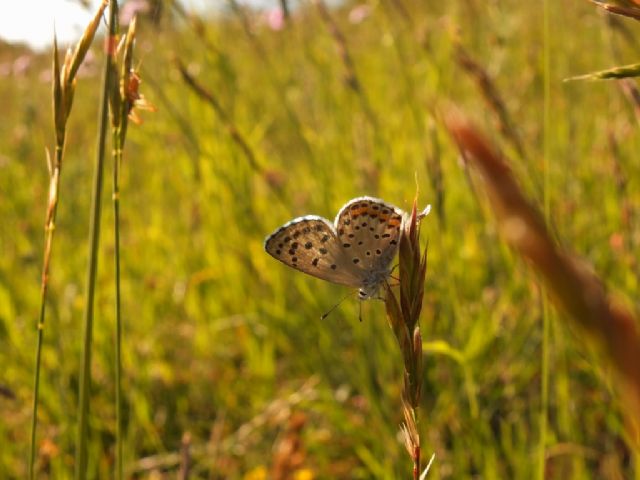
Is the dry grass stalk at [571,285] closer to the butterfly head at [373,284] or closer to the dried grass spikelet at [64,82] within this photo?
the dried grass spikelet at [64,82]

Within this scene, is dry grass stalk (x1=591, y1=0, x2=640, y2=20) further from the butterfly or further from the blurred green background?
the blurred green background

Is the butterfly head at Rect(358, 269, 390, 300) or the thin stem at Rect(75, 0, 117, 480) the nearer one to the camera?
the thin stem at Rect(75, 0, 117, 480)

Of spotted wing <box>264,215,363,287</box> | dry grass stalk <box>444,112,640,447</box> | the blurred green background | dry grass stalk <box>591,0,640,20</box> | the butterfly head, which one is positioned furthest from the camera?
the blurred green background

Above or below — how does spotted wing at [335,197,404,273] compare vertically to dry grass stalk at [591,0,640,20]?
below

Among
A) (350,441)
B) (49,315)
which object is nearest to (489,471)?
(350,441)

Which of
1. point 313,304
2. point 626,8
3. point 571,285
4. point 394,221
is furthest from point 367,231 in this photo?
point 313,304

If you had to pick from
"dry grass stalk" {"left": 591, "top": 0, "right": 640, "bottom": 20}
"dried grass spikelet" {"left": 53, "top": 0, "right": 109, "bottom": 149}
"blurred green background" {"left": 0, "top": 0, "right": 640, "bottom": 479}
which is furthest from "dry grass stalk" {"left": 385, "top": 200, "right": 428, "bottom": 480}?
"blurred green background" {"left": 0, "top": 0, "right": 640, "bottom": 479}
